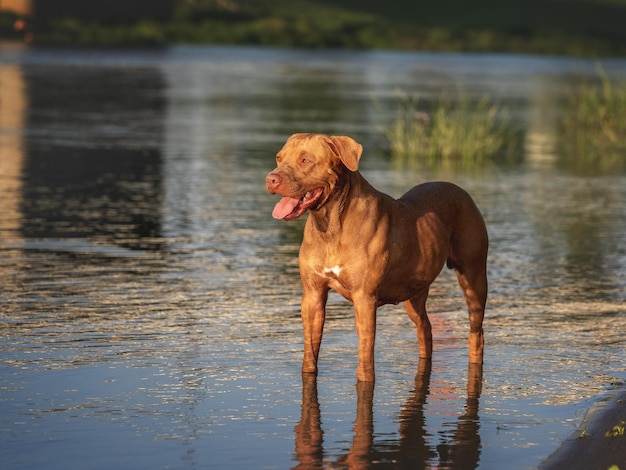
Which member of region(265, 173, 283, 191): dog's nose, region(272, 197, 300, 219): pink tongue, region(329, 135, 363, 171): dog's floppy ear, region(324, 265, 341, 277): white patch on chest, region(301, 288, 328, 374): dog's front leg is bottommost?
region(301, 288, 328, 374): dog's front leg

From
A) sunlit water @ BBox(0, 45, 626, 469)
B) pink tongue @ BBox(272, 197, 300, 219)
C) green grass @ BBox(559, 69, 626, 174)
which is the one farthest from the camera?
green grass @ BBox(559, 69, 626, 174)

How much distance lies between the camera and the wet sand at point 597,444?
23.6 feet

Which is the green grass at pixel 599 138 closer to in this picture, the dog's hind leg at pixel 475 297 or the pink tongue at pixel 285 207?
the dog's hind leg at pixel 475 297

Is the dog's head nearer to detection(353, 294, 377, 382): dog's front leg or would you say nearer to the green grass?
detection(353, 294, 377, 382): dog's front leg

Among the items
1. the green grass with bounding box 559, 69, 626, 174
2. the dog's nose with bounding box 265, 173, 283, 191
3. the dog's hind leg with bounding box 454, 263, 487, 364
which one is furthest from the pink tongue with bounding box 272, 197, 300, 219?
the green grass with bounding box 559, 69, 626, 174

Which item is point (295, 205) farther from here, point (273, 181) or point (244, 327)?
point (244, 327)

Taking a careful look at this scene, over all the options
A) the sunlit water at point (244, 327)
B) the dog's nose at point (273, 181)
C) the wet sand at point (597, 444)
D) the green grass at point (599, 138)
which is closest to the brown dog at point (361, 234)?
the dog's nose at point (273, 181)

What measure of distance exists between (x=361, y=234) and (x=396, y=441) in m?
1.28

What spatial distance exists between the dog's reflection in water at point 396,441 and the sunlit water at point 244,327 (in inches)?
0.7

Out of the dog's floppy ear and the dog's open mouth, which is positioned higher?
the dog's floppy ear

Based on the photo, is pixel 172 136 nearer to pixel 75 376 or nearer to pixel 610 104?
pixel 610 104

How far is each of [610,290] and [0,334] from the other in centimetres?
501

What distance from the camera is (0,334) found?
9984 mm

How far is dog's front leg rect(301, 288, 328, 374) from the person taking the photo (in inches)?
339
